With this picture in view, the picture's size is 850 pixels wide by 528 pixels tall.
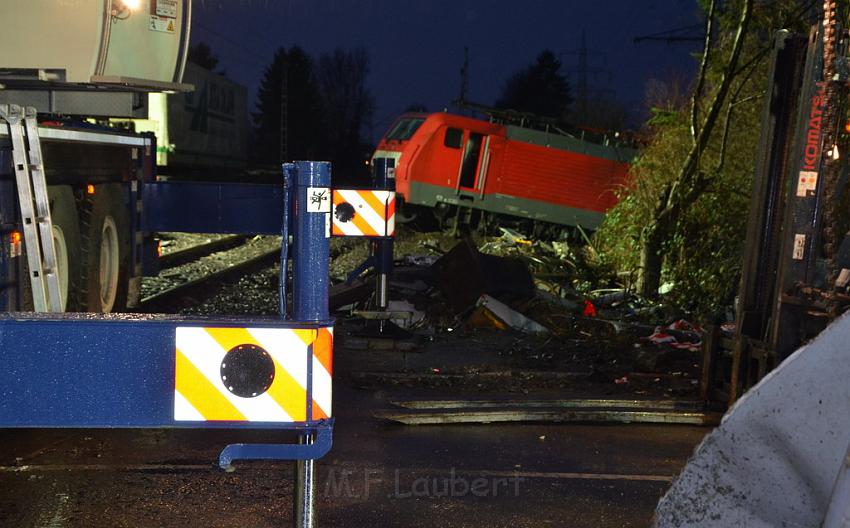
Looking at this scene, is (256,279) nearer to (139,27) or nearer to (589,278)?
(589,278)

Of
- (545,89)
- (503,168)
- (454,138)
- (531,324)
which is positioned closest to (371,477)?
(531,324)

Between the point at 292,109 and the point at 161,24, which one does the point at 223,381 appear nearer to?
the point at 161,24

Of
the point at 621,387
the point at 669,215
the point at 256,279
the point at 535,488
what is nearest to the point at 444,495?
the point at 535,488

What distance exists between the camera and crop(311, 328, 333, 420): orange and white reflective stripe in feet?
10.9

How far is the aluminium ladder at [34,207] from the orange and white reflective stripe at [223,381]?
2.18 metres

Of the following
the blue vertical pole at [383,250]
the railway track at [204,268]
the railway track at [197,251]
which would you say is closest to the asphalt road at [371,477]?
the blue vertical pole at [383,250]

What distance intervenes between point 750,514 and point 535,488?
3586 millimetres

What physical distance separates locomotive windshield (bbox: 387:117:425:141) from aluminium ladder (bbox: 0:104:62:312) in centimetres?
1917

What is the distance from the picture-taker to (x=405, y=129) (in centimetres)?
2516

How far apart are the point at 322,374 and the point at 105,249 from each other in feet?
22.2

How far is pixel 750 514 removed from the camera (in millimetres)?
2178

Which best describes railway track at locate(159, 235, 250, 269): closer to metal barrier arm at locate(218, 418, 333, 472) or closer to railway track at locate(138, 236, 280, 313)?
railway track at locate(138, 236, 280, 313)

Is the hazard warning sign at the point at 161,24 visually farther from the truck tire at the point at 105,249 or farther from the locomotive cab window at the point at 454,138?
the locomotive cab window at the point at 454,138

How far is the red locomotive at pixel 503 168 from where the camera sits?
24062 millimetres
